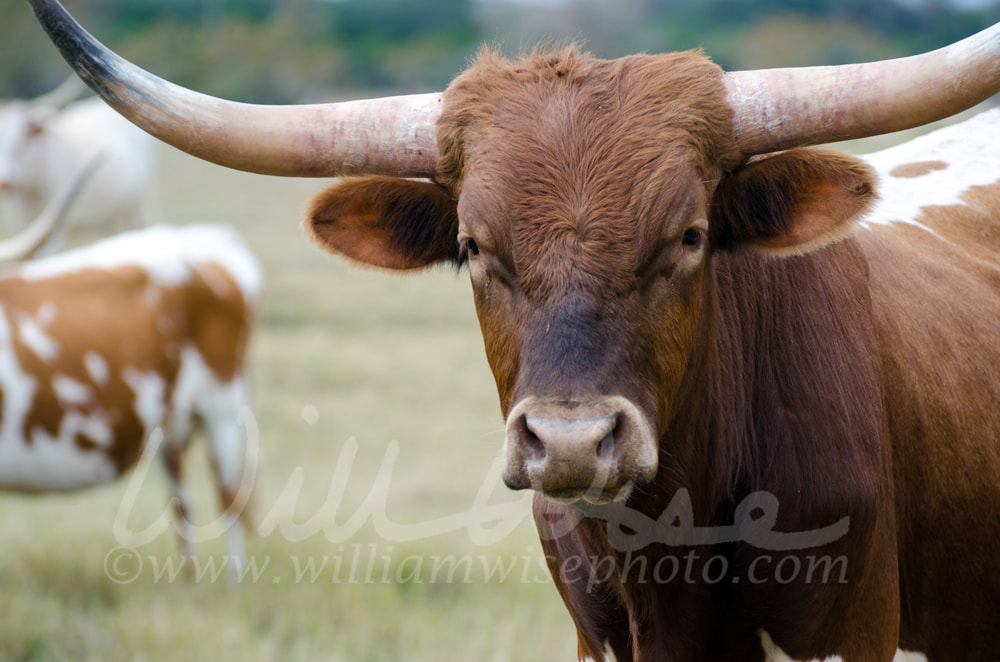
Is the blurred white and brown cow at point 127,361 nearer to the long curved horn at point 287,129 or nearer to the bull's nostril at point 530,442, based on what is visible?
the long curved horn at point 287,129

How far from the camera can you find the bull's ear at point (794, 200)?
7.71ft

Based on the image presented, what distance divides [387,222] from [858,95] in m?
1.15

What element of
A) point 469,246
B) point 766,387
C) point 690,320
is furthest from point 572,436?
point 766,387

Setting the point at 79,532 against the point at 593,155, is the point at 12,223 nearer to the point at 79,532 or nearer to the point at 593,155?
the point at 79,532

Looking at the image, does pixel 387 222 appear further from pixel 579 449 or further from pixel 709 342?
pixel 579 449

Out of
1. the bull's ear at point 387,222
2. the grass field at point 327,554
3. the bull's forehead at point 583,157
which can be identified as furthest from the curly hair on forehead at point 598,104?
the grass field at point 327,554

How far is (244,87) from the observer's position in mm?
43781

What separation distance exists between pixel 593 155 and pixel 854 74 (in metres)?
0.60

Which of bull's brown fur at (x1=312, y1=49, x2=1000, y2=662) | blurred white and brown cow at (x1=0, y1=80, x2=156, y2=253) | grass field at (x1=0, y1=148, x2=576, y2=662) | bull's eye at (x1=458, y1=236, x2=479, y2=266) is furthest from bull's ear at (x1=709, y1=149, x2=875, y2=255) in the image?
blurred white and brown cow at (x1=0, y1=80, x2=156, y2=253)

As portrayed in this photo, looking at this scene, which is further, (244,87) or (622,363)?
(244,87)

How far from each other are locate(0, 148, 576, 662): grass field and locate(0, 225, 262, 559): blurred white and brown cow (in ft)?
1.39

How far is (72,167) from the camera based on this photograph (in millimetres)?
11883

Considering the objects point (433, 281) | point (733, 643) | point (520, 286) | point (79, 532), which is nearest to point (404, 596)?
point (79, 532)

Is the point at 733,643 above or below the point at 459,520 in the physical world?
above
